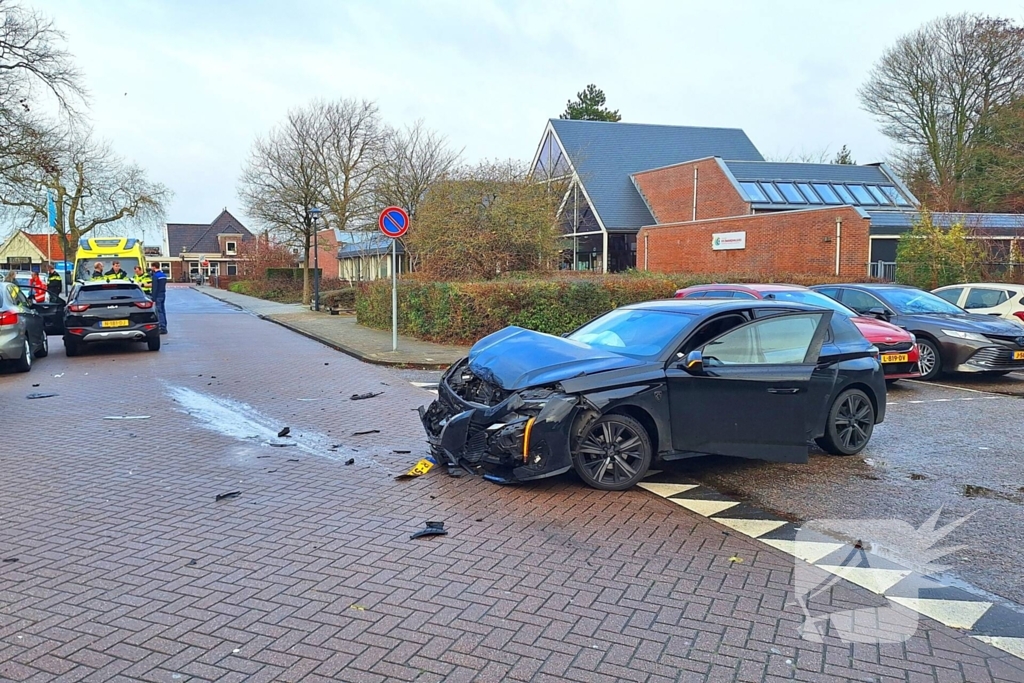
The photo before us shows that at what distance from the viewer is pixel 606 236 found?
40.8m

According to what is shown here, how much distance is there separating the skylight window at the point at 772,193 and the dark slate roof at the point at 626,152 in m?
7.15

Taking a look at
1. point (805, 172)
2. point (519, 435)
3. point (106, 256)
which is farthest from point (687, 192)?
point (519, 435)

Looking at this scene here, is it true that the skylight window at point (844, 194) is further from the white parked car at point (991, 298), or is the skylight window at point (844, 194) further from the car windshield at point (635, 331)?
the car windshield at point (635, 331)

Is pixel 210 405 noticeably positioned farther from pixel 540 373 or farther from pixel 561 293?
pixel 561 293

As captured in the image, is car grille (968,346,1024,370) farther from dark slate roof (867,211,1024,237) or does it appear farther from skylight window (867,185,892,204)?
skylight window (867,185,892,204)

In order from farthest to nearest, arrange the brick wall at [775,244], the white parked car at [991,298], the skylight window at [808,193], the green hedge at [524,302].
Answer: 1. the skylight window at [808,193]
2. the brick wall at [775,244]
3. the green hedge at [524,302]
4. the white parked car at [991,298]

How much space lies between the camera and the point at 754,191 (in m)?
36.1

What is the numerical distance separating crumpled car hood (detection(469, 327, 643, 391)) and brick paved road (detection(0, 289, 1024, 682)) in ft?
2.83

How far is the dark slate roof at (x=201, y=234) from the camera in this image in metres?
98.8

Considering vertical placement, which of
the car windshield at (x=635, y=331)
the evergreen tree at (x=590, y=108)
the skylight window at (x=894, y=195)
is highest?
the evergreen tree at (x=590, y=108)

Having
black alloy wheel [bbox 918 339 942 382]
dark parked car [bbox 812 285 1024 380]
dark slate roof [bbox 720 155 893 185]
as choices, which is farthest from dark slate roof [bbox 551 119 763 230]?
black alloy wheel [bbox 918 339 942 382]

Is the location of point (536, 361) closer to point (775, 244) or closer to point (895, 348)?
point (895, 348)

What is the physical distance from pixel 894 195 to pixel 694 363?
34509 mm

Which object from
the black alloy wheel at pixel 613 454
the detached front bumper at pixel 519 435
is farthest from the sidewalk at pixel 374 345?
the black alloy wheel at pixel 613 454
